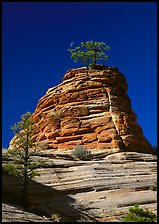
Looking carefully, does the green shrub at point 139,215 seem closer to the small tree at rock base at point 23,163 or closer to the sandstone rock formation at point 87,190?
the sandstone rock formation at point 87,190

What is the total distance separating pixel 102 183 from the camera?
28.4 metres

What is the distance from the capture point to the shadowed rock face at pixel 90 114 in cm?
4256

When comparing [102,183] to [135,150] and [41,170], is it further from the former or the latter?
[135,150]

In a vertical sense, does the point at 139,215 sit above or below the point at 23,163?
below

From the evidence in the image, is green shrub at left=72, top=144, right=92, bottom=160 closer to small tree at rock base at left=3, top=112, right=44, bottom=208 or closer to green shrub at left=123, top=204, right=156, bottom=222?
small tree at rock base at left=3, top=112, right=44, bottom=208

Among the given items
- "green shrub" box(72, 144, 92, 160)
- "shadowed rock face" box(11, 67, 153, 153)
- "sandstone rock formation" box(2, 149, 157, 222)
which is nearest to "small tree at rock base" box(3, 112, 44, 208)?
"sandstone rock formation" box(2, 149, 157, 222)

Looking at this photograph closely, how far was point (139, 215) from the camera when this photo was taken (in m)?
23.2

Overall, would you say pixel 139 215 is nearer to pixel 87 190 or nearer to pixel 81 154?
pixel 87 190

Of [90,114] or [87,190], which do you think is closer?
[87,190]

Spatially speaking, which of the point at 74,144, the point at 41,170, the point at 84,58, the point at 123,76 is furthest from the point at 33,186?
the point at 84,58

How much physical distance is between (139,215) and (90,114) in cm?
2334

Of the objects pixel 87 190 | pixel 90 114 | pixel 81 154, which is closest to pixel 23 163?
pixel 87 190

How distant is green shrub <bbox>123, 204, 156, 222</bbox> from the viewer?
71.9 ft

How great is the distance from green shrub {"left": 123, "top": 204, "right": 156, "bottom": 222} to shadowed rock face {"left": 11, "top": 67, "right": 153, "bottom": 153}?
15426 millimetres
